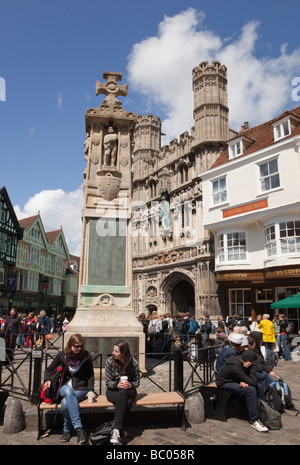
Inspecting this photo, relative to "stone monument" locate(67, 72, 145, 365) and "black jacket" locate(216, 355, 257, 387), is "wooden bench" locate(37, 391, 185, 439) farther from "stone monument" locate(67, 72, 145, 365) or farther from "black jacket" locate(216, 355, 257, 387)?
"stone monument" locate(67, 72, 145, 365)

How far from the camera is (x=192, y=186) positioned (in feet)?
93.3

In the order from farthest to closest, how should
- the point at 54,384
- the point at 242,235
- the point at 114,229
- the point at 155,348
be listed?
the point at 242,235
the point at 155,348
the point at 114,229
the point at 54,384

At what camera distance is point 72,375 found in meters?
5.07

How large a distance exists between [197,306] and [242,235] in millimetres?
6556

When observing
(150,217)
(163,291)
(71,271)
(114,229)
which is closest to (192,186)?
(150,217)

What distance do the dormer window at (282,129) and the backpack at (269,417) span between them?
18.7 metres

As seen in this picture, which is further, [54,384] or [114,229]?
[114,229]

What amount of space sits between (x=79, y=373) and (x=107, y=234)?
4.17 m

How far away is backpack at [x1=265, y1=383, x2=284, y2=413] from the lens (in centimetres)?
566

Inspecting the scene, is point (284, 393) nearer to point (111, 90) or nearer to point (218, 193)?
point (111, 90)

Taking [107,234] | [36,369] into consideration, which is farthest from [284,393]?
[107,234]

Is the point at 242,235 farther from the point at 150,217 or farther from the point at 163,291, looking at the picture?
the point at 150,217

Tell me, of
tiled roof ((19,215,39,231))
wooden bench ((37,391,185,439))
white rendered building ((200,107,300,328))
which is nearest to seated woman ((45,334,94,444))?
wooden bench ((37,391,185,439))

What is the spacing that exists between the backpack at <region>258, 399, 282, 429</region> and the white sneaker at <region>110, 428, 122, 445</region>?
223cm
